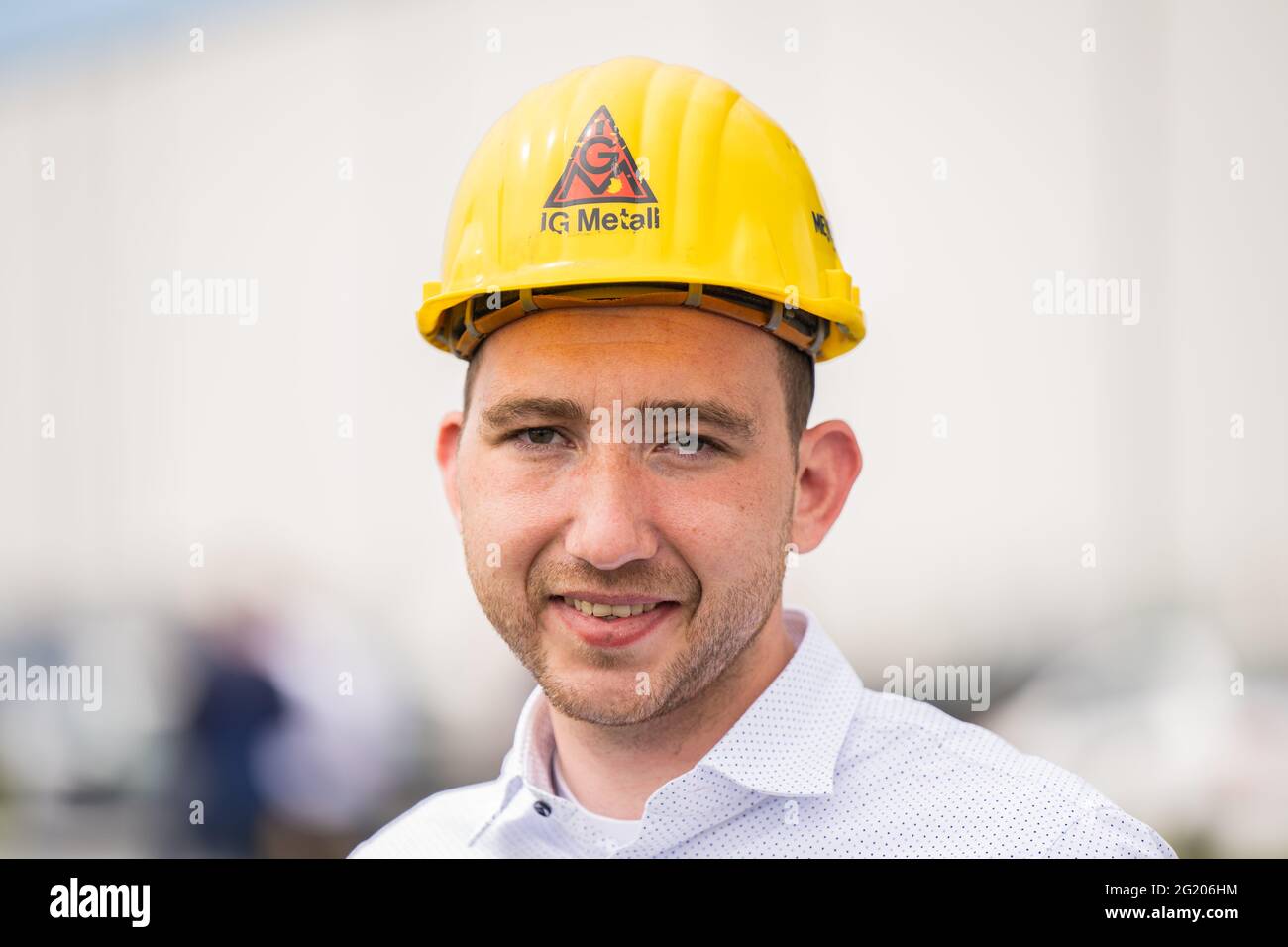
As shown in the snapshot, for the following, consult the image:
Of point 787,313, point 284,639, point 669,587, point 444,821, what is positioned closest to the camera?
point 669,587

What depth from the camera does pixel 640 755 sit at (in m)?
2.72

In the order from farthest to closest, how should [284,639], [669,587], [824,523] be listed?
1. [284,639]
2. [824,523]
3. [669,587]

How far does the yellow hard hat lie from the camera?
2.52 meters

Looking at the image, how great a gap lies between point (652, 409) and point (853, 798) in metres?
1.06

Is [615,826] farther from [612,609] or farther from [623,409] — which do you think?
[623,409]

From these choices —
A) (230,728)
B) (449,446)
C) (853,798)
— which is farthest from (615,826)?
(230,728)

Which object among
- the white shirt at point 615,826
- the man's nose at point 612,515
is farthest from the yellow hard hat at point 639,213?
the white shirt at point 615,826

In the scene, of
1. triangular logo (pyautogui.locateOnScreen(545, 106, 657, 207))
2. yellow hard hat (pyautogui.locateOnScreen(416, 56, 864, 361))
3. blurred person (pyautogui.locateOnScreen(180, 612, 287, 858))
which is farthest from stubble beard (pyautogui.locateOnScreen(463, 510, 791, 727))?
blurred person (pyautogui.locateOnScreen(180, 612, 287, 858))

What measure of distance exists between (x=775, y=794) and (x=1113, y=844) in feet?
2.56

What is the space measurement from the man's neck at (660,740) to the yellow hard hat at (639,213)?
0.84 m

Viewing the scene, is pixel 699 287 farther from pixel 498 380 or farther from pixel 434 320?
pixel 434 320

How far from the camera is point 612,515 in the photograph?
2381mm

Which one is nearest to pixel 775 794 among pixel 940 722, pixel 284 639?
pixel 940 722
